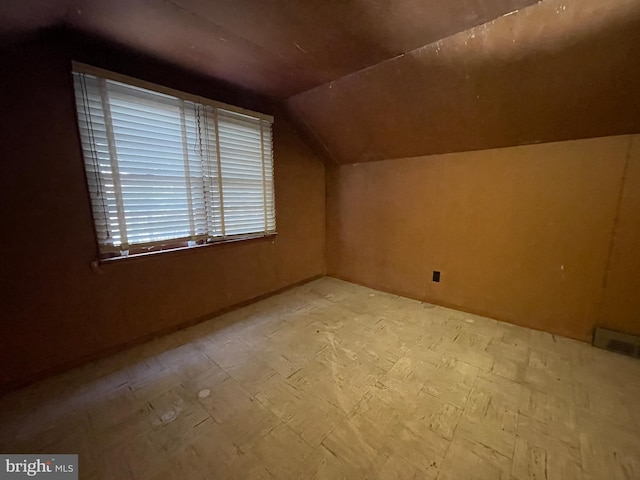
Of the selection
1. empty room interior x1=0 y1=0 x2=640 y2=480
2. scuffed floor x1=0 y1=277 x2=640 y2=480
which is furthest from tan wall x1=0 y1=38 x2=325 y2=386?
scuffed floor x1=0 y1=277 x2=640 y2=480

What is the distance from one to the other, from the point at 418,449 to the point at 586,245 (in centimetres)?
208

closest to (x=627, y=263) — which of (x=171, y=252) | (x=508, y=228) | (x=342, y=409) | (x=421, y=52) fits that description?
(x=508, y=228)

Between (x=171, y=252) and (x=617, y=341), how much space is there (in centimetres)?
365

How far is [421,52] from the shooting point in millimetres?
1745

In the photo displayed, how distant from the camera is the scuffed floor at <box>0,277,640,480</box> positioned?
1.15m

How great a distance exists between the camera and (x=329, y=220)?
369 centimetres

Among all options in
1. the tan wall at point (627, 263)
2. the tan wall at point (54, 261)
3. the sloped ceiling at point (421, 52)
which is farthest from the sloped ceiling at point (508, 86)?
the tan wall at point (54, 261)

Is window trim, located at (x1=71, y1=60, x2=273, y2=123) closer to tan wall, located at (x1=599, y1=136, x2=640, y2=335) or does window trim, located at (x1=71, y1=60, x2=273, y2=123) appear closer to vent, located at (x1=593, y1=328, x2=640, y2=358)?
tan wall, located at (x1=599, y1=136, x2=640, y2=335)

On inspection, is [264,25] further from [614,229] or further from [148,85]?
[614,229]

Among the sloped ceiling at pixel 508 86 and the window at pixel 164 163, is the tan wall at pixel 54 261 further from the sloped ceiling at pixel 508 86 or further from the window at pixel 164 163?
the sloped ceiling at pixel 508 86

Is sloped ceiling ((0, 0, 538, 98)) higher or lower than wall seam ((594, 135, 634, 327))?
higher

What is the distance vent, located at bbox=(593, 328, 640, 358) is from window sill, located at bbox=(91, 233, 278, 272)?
307cm

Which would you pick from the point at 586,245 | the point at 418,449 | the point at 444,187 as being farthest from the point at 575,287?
the point at 418,449

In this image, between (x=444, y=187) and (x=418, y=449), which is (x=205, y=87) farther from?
(x=418, y=449)
